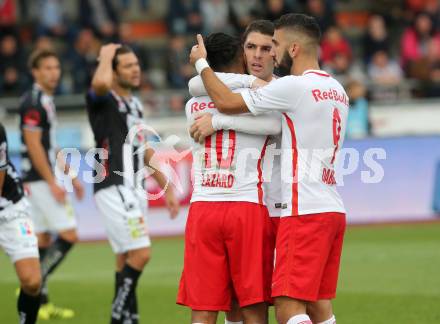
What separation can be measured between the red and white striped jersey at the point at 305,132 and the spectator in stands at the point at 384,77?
1440cm

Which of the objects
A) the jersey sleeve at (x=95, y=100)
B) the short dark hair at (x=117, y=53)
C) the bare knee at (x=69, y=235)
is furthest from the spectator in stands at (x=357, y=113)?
the jersey sleeve at (x=95, y=100)

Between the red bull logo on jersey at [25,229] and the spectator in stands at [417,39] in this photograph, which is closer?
the red bull logo on jersey at [25,229]

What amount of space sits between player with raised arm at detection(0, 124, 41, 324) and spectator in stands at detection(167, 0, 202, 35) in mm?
13872

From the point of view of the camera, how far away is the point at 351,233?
656 inches

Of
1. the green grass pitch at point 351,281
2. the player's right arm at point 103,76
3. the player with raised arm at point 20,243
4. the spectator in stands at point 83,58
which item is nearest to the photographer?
the player with raised arm at point 20,243

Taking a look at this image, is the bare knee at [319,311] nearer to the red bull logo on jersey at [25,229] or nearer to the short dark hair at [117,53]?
the red bull logo on jersey at [25,229]

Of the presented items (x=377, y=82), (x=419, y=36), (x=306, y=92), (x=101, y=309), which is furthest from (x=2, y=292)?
(x=419, y=36)

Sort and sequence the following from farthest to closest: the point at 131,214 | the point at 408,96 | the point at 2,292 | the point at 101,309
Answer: the point at 408,96, the point at 2,292, the point at 101,309, the point at 131,214

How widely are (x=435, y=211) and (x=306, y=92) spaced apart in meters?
10.7

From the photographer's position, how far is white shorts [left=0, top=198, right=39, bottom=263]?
352 inches

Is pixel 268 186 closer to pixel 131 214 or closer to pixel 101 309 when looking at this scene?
pixel 131 214

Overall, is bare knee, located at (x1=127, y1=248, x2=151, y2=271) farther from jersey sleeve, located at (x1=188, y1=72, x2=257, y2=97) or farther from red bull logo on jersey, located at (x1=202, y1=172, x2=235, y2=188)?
jersey sleeve, located at (x1=188, y1=72, x2=257, y2=97)

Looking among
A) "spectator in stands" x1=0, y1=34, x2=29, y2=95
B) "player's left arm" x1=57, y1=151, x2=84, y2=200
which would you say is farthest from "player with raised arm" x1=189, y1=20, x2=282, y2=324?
"spectator in stands" x1=0, y1=34, x2=29, y2=95

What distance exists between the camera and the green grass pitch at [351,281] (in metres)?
10.3
